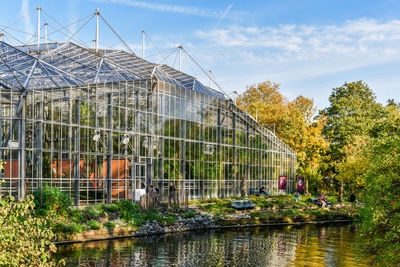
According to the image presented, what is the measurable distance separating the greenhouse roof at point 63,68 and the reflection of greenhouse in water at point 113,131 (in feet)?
0.31

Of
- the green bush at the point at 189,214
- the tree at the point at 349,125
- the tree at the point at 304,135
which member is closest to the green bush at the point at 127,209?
the green bush at the point at 189,214

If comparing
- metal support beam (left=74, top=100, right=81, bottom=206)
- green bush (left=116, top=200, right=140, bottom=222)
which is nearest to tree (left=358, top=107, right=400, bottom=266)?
green bush (left=116, top=200, right=140, bottom=222)

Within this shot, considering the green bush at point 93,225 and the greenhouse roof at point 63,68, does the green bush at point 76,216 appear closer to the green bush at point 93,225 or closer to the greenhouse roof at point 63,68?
the green bush at point 93,225

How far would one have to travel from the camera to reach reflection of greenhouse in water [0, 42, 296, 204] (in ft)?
97.6

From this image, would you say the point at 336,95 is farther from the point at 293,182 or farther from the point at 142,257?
the point at 142,257

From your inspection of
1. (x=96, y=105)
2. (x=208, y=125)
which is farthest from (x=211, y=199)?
(x=96, y=105)

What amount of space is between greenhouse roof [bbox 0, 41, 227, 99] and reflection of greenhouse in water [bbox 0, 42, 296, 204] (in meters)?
0.09

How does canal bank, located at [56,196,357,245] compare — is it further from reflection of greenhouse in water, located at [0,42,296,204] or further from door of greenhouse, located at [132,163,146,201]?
door of greenhouse, located at [132,163,146,201]

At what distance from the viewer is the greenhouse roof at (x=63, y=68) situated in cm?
3203

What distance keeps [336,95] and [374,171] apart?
210 feet

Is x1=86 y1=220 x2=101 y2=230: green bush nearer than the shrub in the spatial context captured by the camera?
No

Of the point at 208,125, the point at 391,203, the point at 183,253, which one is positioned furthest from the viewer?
the point at 208,125

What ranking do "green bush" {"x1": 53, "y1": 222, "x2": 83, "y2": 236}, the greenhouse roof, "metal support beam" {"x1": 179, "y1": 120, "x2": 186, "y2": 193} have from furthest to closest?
1. "metal support beam" {"x1": 179, "y1": 120, "x2": 186, "y2": 193}
2. the greenhouse roof
3. "green bush" {"x1": 53, "y1": 222, "x2": 83, "y2": 236}

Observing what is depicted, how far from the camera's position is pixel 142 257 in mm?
20734
